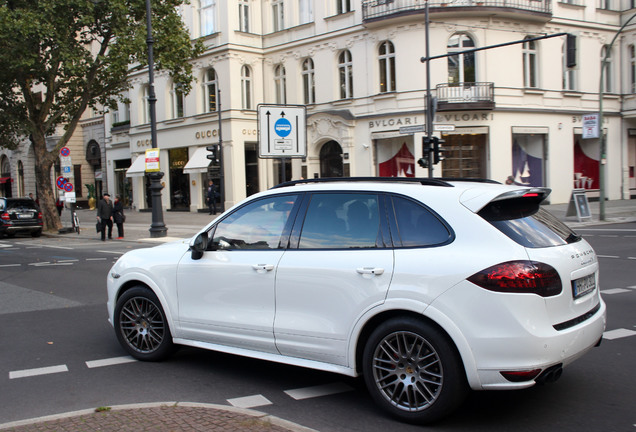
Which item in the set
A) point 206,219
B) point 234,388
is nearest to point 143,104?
point 206,219

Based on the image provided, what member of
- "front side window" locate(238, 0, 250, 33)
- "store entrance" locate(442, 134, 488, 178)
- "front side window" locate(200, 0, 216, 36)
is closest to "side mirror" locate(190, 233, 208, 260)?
"store entrance" locate(442, 134, 488, 178)

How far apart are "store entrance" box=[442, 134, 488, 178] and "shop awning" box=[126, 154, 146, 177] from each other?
2106 centimetres

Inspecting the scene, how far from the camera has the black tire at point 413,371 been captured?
3.89 meters

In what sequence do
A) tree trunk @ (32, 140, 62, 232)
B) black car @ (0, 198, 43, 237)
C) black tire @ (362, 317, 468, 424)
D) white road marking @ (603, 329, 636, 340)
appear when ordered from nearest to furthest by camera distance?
black tire @ (362, 317, 468, 424)
white road marking @ (603, 329, 636, 340)
black car @ (0, 198, 43, 237)
tree trunk @ (32, 140, 62, 232)

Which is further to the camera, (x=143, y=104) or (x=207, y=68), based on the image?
(x=143, y=104)

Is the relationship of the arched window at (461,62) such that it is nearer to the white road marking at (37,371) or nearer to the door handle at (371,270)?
the white road marking at (37,371)

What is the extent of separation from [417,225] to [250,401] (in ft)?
6.10

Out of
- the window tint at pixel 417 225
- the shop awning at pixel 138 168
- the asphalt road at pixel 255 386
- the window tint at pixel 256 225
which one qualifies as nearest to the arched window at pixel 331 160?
the shop awning at pixel 138 168

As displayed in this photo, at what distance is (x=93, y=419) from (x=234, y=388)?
48.3 inches

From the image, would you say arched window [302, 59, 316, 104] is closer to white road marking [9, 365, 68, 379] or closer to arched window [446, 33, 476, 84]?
arched window [446, 33, 476, 84]

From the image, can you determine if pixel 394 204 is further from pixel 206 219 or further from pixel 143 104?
pixel 143 104

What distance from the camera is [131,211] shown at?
42.0 meters

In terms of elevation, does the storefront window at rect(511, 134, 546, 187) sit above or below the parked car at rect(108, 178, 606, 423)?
above

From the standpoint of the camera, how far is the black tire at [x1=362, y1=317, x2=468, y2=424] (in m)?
3.89
